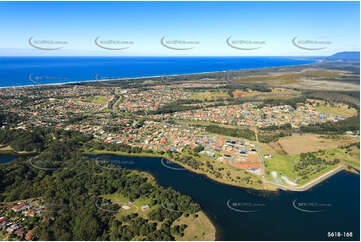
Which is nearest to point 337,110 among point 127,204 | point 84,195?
point 127,204

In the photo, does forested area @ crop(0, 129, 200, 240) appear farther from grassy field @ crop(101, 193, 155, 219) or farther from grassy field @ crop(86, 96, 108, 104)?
grassy field @ crop(86, 96, 108, 104)

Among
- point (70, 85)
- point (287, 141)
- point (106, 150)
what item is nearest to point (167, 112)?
point (106, 150)

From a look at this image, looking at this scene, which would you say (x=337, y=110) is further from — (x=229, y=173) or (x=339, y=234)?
(x=339, y=234)

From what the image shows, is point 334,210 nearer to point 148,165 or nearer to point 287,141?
point 287,141

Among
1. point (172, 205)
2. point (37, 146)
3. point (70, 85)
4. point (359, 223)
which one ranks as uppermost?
point (70, 85)

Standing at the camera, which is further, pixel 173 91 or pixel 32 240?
pixel 173 91

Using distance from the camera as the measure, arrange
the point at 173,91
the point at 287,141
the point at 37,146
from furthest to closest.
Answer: the point at 173,91, the point at 287,141, the point at 37,146

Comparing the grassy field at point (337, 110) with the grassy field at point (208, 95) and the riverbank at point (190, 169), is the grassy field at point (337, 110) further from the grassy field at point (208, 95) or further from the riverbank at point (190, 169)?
the riverbank at point (190, 169)

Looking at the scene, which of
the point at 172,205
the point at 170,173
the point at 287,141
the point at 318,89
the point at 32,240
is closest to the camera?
the point at 32,240

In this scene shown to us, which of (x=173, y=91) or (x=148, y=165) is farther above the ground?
(x=173, y=91)
